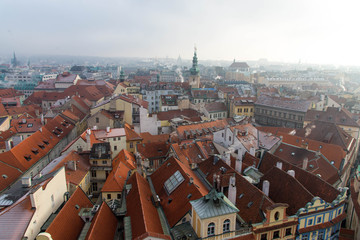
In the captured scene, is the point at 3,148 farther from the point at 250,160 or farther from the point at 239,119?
the point at 239,119

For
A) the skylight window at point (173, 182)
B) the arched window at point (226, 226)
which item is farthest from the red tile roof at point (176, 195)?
the arched window at point (226, 226)

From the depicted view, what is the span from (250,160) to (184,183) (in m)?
16.7

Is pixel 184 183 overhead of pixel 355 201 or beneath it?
overhead

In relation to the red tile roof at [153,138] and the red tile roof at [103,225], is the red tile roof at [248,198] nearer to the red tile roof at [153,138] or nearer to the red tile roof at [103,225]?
the red tile roof at [103,225]

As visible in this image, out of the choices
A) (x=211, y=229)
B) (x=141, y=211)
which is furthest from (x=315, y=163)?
(x=141, y=211)

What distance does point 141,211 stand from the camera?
25.7 metres

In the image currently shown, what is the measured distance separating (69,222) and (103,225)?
14.2 ft

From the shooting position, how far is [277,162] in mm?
37906

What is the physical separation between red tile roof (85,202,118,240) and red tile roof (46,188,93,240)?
8.13 ft

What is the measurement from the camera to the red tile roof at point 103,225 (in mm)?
23659

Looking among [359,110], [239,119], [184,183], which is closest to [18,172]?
[184,183]

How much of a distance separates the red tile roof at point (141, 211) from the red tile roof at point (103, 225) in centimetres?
187

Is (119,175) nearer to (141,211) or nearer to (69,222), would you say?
(69,222)

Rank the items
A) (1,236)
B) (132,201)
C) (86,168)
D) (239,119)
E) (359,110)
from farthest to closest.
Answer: (359,110), (239,119), (86,168), (132,201), (1,236)
